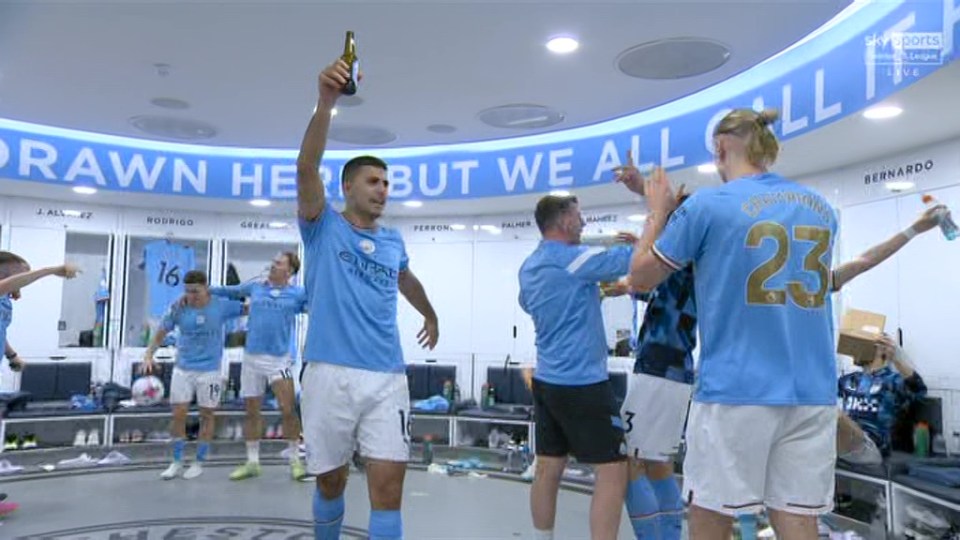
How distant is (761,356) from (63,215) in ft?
28.5

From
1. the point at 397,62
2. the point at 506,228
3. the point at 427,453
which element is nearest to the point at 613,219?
the point at 506,228

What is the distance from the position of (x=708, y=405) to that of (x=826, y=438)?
1.02ft

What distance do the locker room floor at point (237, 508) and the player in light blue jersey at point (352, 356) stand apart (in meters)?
1.87

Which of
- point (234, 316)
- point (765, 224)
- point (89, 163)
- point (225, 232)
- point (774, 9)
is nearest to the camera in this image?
point (765, 224)

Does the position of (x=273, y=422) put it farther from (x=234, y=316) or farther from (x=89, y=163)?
(x=89, y=163)

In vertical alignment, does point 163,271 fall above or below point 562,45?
below

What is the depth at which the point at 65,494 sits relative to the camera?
18.5ft

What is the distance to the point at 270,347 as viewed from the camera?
625 cm

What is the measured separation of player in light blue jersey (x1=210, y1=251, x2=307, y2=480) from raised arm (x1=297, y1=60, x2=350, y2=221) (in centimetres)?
353

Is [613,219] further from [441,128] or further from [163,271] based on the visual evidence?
[163,271]

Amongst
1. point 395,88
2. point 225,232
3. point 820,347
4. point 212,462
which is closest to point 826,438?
point 820,347

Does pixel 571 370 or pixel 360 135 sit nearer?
pixel 571 370

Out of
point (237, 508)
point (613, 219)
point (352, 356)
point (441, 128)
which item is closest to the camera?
point (352, 356)

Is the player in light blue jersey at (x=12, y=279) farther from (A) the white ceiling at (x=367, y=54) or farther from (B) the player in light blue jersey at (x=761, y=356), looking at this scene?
(B) the player in light blue jersey at (x=761, y=356)
